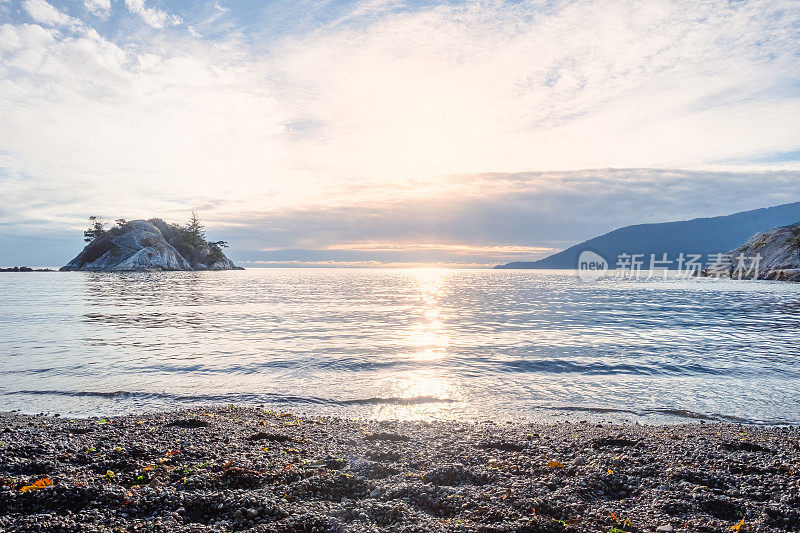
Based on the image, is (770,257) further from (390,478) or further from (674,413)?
(390,478)

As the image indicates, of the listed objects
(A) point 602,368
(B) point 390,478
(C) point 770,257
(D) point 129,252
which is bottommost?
(A) point 602,368

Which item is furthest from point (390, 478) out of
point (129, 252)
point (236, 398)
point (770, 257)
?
point (129, 252)

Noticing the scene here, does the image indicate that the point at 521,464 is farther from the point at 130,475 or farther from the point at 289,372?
the point at 289,372

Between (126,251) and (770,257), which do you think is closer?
(770,257)

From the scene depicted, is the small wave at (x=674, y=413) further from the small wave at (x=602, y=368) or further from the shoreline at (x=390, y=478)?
the small wave at (x=602, y=368)

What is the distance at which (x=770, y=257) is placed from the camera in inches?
4646

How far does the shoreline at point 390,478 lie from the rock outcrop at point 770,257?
125008 mm

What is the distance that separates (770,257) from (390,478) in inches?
6049

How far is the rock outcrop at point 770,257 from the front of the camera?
107 m

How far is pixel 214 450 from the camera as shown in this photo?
7484mm

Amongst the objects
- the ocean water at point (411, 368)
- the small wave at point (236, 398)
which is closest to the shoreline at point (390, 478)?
the ocean water at point (411, 368)

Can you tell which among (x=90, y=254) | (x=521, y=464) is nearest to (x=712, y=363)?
(x=521, y=464)

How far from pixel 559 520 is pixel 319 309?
34.9 meters

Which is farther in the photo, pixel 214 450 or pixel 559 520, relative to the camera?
pixel 214 450
